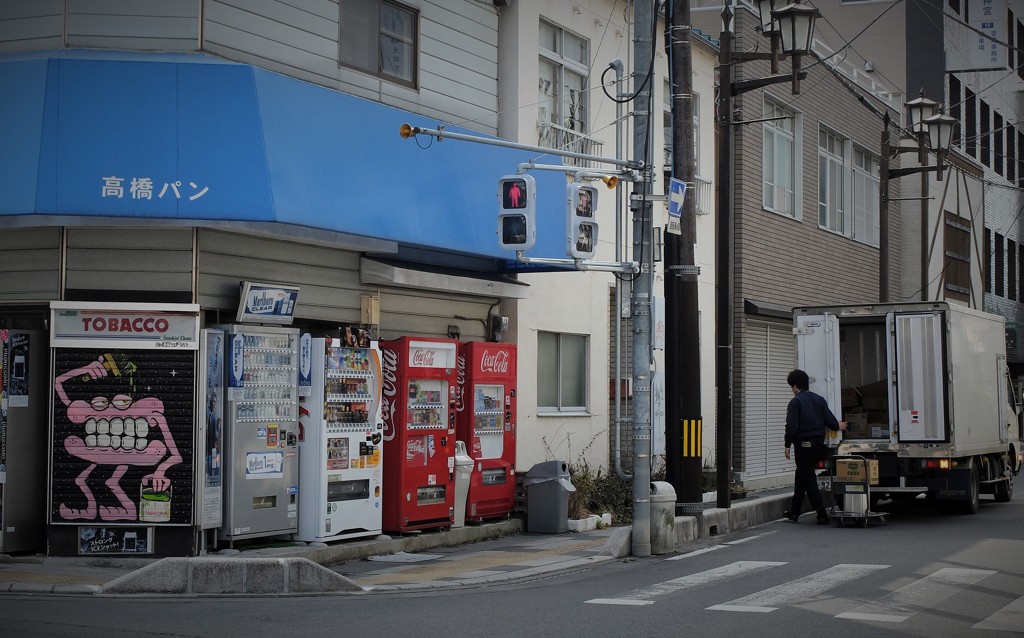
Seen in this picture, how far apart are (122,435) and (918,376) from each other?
446 inches

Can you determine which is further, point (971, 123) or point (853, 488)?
point (971, 123)

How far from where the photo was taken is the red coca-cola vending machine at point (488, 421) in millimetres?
16359

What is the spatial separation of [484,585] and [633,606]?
2.18 meters

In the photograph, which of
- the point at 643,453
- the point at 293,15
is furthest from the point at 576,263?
the point at 293,15

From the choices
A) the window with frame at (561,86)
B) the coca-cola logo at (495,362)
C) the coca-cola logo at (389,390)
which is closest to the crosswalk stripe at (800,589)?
the coca-cola logo at (389,390)

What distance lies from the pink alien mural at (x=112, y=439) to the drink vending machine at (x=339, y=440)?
1.78 meters

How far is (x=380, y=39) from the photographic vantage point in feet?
51.7

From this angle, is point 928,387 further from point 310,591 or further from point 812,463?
point 310,591

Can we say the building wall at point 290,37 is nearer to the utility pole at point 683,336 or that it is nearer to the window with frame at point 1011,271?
the utility pole at point 683,336

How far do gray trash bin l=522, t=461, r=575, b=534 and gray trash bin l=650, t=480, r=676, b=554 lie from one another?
2.28m

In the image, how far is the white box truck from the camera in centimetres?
1744

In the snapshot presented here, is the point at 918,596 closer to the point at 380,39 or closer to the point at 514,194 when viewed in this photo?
the point at 514,194

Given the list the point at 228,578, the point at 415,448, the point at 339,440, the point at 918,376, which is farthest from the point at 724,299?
the point at 228,578

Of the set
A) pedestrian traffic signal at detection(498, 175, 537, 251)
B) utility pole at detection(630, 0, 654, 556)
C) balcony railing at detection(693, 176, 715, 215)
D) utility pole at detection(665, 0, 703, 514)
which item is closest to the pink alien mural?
pedestrian traffic signal at detection(498, 175, 537, 251)
